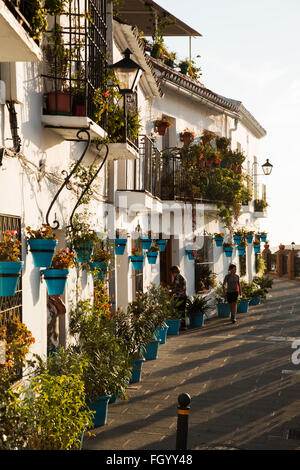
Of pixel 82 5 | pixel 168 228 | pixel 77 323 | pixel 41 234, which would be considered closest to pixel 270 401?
pixel 77 323

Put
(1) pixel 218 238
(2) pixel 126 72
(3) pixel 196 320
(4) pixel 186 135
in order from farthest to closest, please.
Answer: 1. (1) pixel 218 238
2. (4) pixel 186 135
3. (3) pixel 196 320
4. (2) pixel 126 72

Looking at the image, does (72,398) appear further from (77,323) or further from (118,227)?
(118,227)

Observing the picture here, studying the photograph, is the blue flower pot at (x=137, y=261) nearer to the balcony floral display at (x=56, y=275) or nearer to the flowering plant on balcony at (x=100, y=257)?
the flowering plant on balcony at (x=100, y=257)

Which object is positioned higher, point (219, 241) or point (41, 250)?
point (219, 241)

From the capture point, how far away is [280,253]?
37.4 meters

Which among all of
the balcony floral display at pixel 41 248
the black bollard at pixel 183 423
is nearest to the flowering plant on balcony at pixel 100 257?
the balcony floral display at pixel 41 248

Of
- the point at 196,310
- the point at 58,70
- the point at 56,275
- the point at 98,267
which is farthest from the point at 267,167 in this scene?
the point at 56,275

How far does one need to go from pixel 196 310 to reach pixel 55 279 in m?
10.8

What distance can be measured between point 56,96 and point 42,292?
2.55 metres

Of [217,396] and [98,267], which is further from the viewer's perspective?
[98,267]

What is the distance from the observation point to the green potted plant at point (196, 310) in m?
17.9

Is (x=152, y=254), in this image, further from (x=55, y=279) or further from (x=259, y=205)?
(x=259, y=205)

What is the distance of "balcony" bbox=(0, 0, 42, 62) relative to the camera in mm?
4969

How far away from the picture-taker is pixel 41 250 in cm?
717
